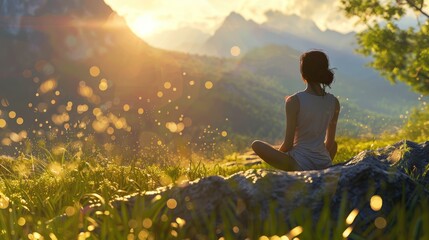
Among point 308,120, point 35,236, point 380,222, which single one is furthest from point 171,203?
point 308,120

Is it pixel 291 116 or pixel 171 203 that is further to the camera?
pixel 291 116

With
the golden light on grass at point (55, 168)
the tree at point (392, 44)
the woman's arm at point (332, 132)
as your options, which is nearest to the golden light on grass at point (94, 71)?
the tree at point (392, 44)

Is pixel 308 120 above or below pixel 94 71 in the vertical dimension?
above

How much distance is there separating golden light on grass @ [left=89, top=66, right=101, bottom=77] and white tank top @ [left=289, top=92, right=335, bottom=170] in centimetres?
11271

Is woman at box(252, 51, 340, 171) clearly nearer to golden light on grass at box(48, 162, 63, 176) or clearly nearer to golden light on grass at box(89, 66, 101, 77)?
golden light on grass at box(48, 162, 63, 176)

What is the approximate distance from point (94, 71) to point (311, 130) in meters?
115

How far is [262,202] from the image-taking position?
147 inches

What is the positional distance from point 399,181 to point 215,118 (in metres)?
106

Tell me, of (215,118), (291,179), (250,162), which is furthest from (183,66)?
(291,179)

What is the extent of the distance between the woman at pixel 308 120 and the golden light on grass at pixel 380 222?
3.32 metres

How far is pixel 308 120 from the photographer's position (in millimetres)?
6859

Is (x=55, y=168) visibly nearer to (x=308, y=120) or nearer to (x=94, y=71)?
(x=308, y=120)

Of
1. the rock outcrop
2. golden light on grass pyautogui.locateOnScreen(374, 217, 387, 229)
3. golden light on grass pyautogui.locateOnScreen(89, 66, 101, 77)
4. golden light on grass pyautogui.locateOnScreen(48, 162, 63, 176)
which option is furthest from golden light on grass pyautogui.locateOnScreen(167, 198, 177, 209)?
golden light on grass pyautogui.locateOnScreen(89, 66, 101, 77)

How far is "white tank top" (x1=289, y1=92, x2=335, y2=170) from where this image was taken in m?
6.83
